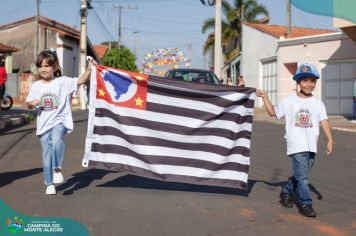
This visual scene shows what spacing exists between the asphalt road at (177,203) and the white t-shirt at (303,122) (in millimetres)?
730

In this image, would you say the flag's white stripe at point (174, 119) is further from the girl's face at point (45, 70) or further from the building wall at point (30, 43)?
the building wall at point (30, 43)

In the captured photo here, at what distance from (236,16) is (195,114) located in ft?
137

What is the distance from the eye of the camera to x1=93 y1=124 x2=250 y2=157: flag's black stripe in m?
6.61

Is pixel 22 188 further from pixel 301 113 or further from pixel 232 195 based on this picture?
pixel 301 113

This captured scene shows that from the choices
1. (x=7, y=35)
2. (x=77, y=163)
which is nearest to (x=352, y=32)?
(x=77, y=163)

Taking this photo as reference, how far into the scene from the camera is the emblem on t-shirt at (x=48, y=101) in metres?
6.24

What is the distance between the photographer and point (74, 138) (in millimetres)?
13203

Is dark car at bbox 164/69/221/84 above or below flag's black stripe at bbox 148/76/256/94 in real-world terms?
above

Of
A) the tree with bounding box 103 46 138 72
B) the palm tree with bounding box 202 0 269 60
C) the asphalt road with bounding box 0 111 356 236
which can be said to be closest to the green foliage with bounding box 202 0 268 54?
the palm tree with bounding box 202 0 269 60

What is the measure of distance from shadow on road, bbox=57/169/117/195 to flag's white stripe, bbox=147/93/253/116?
1.46m

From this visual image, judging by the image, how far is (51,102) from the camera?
625cm

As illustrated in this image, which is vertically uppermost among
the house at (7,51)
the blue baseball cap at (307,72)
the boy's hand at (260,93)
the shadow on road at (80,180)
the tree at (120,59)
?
the tree at (120,59)

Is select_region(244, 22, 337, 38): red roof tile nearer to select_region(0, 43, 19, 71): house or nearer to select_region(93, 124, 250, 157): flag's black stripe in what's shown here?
select_region(0, 43, 19, 71): house

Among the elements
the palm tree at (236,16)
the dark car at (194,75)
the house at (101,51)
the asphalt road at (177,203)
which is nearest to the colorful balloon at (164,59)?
the palm tree at (236,16)
